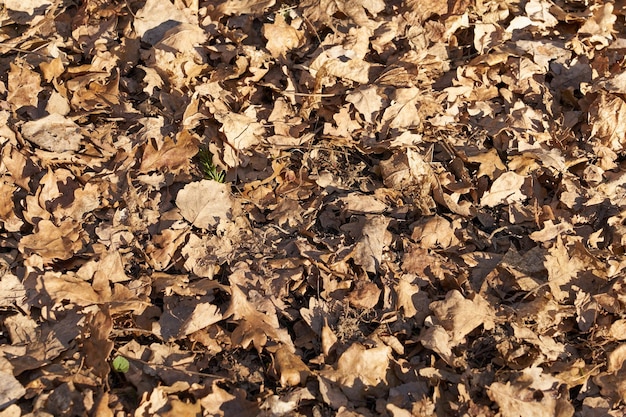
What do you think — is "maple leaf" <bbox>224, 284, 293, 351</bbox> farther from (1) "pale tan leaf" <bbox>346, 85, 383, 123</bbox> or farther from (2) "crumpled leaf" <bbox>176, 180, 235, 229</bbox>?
(1) "pale tan leaf" <bbox>346, 85, 383, 123</bbox>

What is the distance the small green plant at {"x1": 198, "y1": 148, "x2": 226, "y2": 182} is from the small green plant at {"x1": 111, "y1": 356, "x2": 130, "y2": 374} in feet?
3.54

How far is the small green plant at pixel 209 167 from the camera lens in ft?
11.2

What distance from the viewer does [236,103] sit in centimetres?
368

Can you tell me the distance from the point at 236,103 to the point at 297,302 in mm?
1272

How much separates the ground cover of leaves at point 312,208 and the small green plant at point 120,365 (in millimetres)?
14

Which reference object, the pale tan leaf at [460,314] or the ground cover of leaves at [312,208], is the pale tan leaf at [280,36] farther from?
the pale tan leaf at [460,314]

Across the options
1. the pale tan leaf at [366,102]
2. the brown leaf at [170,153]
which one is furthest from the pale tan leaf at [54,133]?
the pale tan leaf at [366,102]

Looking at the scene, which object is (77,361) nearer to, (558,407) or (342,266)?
(342,266)

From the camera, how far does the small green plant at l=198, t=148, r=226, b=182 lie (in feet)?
11.2

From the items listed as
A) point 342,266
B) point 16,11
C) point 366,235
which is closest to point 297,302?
point 342,266

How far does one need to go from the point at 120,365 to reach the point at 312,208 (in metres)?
1.23

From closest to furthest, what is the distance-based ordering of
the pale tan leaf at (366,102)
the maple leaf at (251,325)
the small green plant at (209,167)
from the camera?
the maple leaf at (251,325) → the small green plant at (209,167) → the pale tan leaf at (366,102)

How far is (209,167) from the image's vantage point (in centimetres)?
345

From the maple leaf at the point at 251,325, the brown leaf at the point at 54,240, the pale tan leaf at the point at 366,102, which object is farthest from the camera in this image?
the pale tan leaf at the point at 366,102
